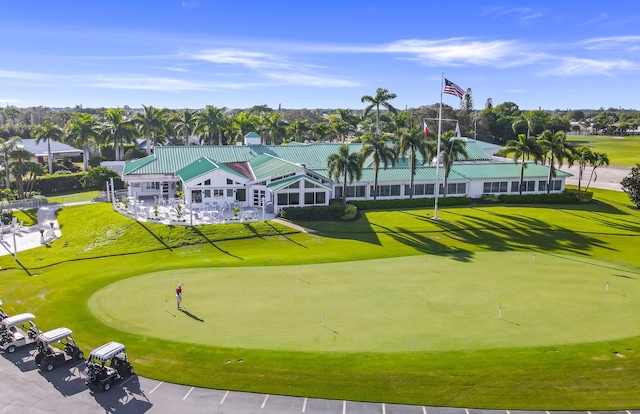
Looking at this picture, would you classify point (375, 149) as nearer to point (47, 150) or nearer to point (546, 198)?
point (546, 198)

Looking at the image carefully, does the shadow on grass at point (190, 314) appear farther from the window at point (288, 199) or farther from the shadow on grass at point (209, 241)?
the window at point (288, 199)

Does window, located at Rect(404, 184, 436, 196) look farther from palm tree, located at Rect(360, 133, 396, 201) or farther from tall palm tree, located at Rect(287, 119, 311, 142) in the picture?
tall palm tree, located at Rect(287, 119, 311, 142)

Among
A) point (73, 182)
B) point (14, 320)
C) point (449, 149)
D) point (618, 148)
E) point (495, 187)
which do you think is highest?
point (618, 148)

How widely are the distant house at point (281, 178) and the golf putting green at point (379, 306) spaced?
20334 mm

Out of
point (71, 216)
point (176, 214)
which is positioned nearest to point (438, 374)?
point (176, 214)

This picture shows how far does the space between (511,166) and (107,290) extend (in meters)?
62.6

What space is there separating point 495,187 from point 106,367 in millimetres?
62500

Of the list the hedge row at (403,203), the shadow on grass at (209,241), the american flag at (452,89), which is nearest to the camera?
the shadow on grass at (209,241)

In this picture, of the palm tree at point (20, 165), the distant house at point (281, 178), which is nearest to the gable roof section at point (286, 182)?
the distant house at point (281, 178)

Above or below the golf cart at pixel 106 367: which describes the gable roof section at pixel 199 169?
above

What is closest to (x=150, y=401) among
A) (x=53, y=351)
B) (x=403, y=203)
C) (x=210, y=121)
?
(x=53, y=351)

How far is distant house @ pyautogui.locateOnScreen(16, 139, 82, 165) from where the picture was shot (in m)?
96.8

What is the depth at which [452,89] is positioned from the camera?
53.4 meters

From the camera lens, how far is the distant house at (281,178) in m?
57.8
